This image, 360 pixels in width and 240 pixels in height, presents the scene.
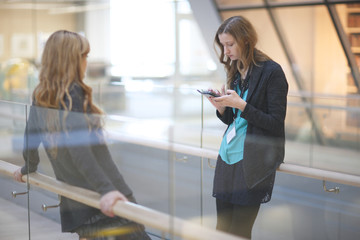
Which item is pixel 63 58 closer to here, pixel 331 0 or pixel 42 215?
pixel 42 215

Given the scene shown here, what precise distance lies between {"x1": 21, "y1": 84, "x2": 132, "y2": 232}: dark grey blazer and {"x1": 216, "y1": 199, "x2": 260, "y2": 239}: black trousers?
2.25 feet

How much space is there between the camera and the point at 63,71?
2508 millimetres

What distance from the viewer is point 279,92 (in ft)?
8.93

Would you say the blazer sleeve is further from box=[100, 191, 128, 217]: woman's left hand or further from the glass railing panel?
the glass railing panel

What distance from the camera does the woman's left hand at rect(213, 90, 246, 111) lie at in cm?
271

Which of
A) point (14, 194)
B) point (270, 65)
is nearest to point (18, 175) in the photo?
point (14, 194)

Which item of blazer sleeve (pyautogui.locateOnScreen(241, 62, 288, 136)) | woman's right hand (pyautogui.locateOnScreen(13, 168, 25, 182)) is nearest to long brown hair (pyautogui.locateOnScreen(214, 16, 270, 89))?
blazer sleeve (pyautogui.locateOnScreen(241, 62, 288, 136))

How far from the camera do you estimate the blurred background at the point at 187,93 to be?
286cm

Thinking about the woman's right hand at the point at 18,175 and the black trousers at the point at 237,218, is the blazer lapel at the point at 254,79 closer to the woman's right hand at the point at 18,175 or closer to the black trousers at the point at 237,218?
the black trousers at the point at 237,218

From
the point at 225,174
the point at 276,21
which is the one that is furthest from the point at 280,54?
the point at 225,174

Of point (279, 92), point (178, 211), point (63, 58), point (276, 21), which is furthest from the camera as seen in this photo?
point (276, 21)

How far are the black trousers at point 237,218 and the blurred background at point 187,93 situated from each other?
0.16 meters

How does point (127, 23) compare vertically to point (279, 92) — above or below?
above

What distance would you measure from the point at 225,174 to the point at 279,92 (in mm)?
482
